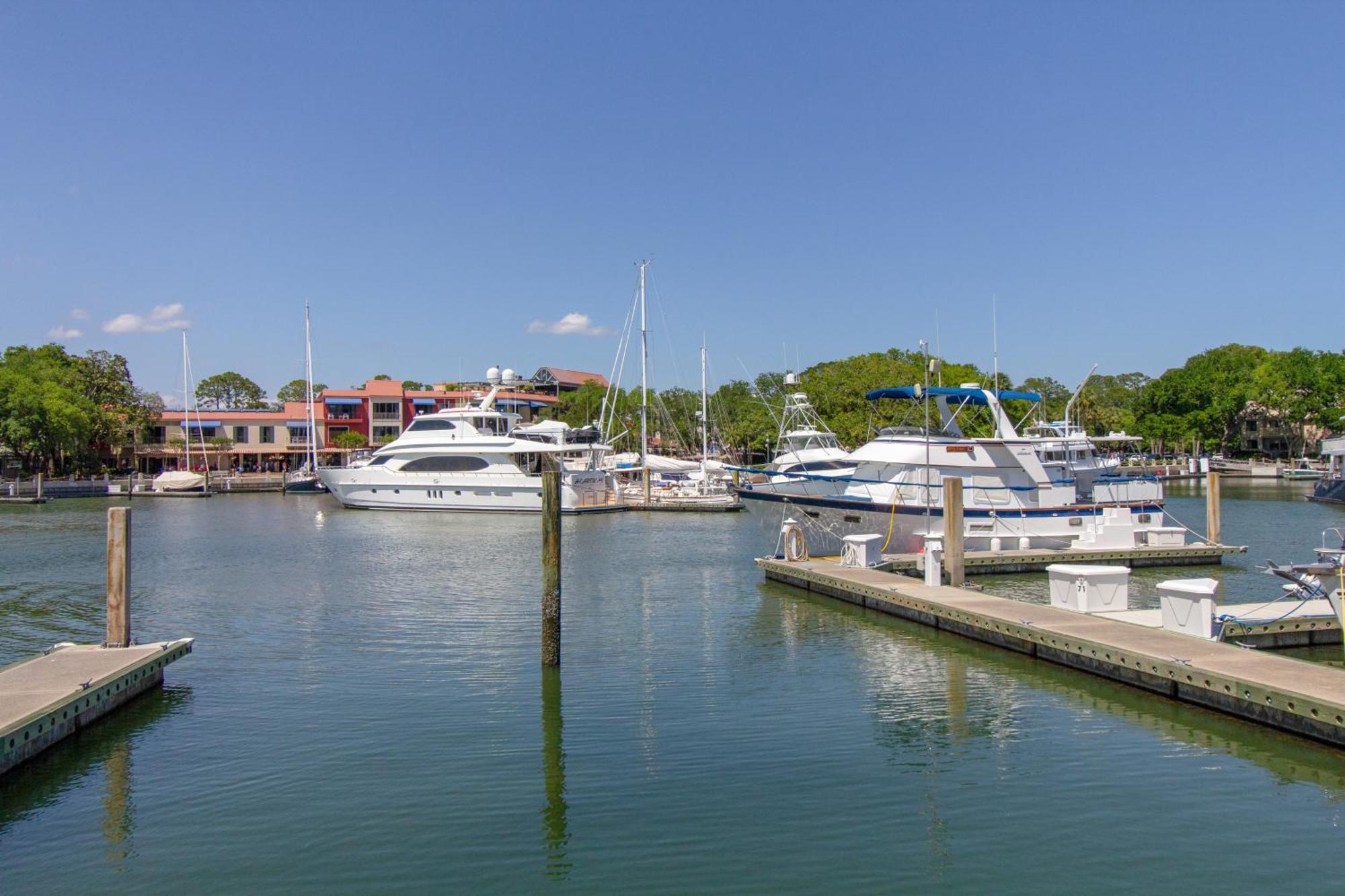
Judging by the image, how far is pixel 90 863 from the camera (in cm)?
905

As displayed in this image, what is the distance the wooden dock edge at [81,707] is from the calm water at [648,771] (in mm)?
241

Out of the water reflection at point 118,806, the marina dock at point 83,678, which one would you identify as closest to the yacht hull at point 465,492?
the marina dock at point 83,678

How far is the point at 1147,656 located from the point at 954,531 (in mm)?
8112

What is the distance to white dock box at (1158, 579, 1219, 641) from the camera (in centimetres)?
1505

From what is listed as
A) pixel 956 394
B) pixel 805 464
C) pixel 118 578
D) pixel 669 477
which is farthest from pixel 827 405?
pixel 118 578

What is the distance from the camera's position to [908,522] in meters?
28.6

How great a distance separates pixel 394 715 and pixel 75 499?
2547 inches

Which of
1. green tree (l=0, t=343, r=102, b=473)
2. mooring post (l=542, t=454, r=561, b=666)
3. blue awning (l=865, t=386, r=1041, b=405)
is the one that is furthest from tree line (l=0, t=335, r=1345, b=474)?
mooring post (l=542, t=454, r=561, b=666)

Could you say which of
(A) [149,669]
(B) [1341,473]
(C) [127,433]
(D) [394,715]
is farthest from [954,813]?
(C) [127,433]

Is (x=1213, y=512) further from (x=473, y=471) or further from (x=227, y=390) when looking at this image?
(x=227, y=390)

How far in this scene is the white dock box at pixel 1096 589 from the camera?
17.8 m

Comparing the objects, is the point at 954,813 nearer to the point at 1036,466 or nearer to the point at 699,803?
the point at 699,803

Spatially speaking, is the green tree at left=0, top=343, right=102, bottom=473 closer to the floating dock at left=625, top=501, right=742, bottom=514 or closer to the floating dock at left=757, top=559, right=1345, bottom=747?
the floating dock at left=625, top=501, right=742, bottom=514

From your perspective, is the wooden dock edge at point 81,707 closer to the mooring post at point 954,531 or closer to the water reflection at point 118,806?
the water reflection at point 118,806
